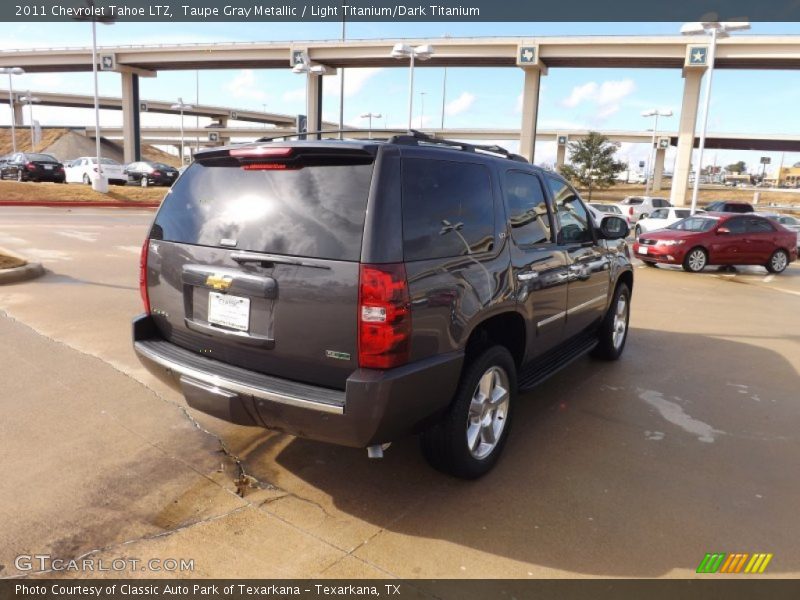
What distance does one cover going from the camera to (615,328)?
242 inches

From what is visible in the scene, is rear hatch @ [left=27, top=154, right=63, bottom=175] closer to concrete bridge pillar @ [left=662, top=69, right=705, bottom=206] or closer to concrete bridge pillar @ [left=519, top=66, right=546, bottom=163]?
concrete bridge pillar @ [left=519, top=66, right=546, bottom=163]

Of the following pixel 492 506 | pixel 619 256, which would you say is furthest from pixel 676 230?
pixel 492 506

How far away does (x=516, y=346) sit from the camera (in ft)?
13.6

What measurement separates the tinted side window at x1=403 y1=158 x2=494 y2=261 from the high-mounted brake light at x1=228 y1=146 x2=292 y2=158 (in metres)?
0.64

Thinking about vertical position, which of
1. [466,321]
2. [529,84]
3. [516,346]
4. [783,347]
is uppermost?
[529,84]

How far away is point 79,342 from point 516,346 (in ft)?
14.5

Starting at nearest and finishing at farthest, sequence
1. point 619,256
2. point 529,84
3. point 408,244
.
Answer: point 408,244
point 619,256
point 529,84

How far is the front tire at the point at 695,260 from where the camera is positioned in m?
14.6

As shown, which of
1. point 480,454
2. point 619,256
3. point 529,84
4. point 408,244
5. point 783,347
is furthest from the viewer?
point 529,84

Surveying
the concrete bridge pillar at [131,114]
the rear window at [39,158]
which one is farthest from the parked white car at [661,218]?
the concrete bridge pillar at [131,114]

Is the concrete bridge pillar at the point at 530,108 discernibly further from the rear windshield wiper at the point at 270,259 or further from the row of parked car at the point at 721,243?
the rear windshield wiper at the point at 270,259

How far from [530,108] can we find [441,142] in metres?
41.3

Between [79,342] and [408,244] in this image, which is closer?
[408,244]
